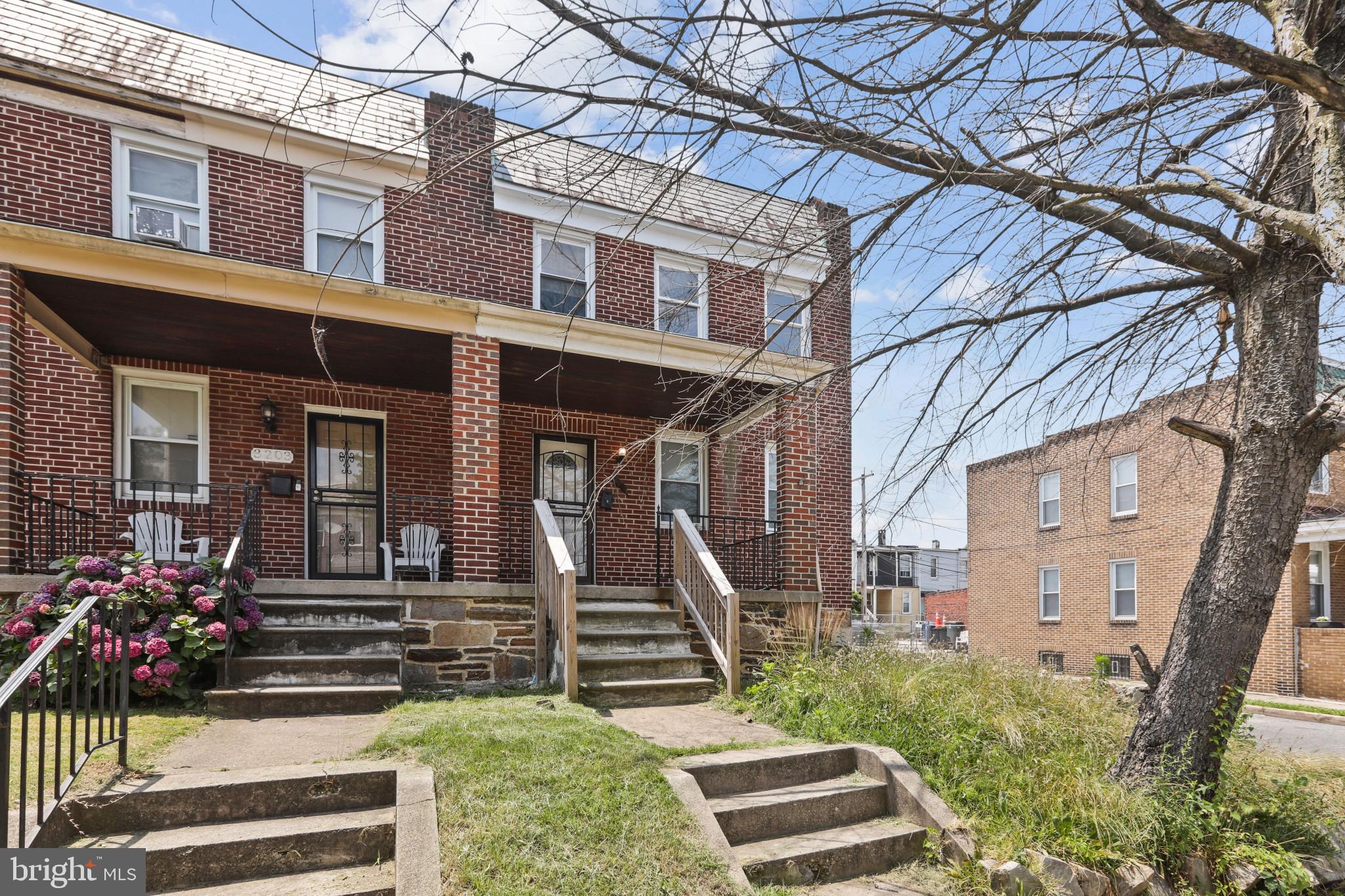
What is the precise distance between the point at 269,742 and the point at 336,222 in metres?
6.44

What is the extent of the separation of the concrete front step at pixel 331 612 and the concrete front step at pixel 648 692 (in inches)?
75.5

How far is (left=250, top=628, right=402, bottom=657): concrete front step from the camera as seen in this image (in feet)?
20.4

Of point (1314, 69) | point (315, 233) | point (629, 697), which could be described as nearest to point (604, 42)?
point (1314, 69)

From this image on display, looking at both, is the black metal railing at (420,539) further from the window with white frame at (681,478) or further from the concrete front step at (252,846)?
the concrete front step at (252,846)

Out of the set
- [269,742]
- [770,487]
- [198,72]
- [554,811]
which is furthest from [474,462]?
[770,487]

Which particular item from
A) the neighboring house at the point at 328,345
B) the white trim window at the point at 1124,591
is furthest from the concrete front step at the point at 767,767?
the white trim window at the point at 1124,591

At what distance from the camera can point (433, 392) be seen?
9383 mm

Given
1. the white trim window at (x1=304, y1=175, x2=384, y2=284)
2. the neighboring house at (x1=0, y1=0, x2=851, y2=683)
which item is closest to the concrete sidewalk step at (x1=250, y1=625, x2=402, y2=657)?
the neighboring house at (x1=0, y1=0, x2=851, y2=683)

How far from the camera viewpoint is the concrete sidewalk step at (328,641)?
6.22 m

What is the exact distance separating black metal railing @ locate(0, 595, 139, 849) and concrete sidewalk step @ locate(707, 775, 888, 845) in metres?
3.07

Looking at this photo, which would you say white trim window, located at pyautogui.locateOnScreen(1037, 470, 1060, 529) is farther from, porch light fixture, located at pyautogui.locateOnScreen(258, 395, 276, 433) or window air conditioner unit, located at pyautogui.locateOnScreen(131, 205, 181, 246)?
window air conditioner unit, located at pyautogui.locateOnScreen(131, 205, 181, 246)

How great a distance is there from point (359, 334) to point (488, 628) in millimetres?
3167

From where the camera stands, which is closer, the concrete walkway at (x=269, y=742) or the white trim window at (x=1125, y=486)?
the concrete walkway at (x=269, y=742)

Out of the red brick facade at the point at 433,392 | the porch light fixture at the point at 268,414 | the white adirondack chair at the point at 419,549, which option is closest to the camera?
the red brick facade at the point at 433,392
